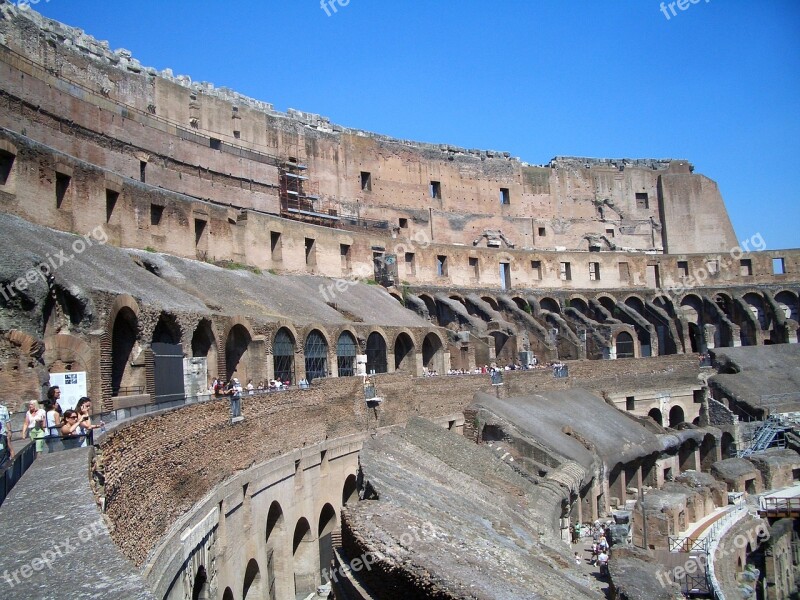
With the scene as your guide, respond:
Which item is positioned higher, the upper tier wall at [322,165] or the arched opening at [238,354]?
the upper tier wall at [322,165]

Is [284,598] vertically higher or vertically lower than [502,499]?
lower

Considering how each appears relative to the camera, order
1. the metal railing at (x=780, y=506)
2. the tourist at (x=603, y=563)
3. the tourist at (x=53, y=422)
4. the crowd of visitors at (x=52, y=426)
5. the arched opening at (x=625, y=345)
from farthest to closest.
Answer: the arched opening at (x=625, y=345) < the metal railing at (x=780, y=506) < the tourist at (x=603, y=563) < the tourist at (x=53, y=422) < the crowd of visitors at (x=52, y=426)

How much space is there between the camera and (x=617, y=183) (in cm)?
5625

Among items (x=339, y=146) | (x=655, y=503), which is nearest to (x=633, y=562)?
(x=655, y=503)

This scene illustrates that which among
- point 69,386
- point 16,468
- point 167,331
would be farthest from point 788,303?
point 16,468

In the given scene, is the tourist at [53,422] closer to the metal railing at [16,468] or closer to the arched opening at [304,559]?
the metal railing at [16,468]

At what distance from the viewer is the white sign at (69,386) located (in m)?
11.9

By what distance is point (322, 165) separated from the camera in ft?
143

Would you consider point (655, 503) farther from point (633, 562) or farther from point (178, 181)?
point (178, 181)

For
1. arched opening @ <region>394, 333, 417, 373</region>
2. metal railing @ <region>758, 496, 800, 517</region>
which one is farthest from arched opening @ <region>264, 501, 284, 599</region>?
metal railing @ <region>758, 496, 800, 517</region>

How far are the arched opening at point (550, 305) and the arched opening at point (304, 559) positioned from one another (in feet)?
97.4

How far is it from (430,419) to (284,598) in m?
9.64

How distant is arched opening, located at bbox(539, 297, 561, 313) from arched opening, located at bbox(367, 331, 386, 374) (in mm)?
18434

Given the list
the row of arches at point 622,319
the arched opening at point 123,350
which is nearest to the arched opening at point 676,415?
the row of arches at point 622,319
